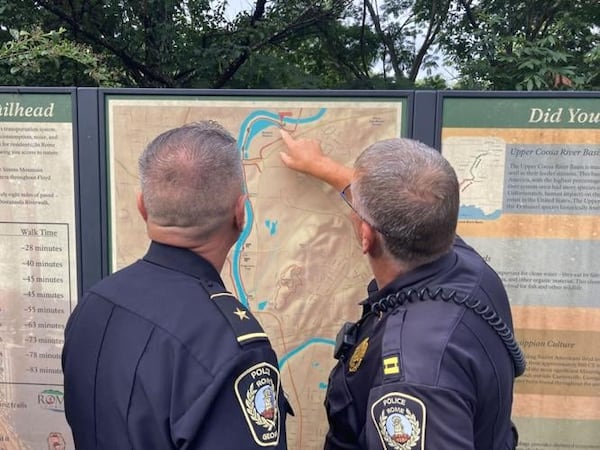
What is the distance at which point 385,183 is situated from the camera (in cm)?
147

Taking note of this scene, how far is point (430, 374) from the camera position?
132 cm

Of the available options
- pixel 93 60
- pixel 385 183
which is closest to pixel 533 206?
pixel 385 183

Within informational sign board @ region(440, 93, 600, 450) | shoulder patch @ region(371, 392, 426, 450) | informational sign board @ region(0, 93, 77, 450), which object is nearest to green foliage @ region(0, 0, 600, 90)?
informational sign board @ region(0, 93, 77, 450)

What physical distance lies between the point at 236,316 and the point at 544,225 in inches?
59.9

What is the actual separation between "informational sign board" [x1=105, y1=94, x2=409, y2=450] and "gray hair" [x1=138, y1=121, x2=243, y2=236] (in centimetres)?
97

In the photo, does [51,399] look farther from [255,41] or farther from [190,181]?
[255,41]

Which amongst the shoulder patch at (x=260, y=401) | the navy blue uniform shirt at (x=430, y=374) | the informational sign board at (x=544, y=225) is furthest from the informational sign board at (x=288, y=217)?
the shoulder patch at (x=260, y=401)

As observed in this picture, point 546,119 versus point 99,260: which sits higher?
point 546,119

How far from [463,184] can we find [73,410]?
5.36 feet

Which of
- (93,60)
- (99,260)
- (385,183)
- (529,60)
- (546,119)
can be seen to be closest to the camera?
(385,183)

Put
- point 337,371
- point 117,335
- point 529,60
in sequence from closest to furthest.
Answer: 1. point 117,335
2. point 337,371
3. point 529,60

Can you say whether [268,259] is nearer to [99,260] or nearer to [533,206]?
[99,260]

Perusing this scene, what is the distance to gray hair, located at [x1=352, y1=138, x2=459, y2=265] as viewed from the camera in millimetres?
1443

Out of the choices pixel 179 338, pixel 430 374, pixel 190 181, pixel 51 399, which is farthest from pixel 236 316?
pixel 51 399
